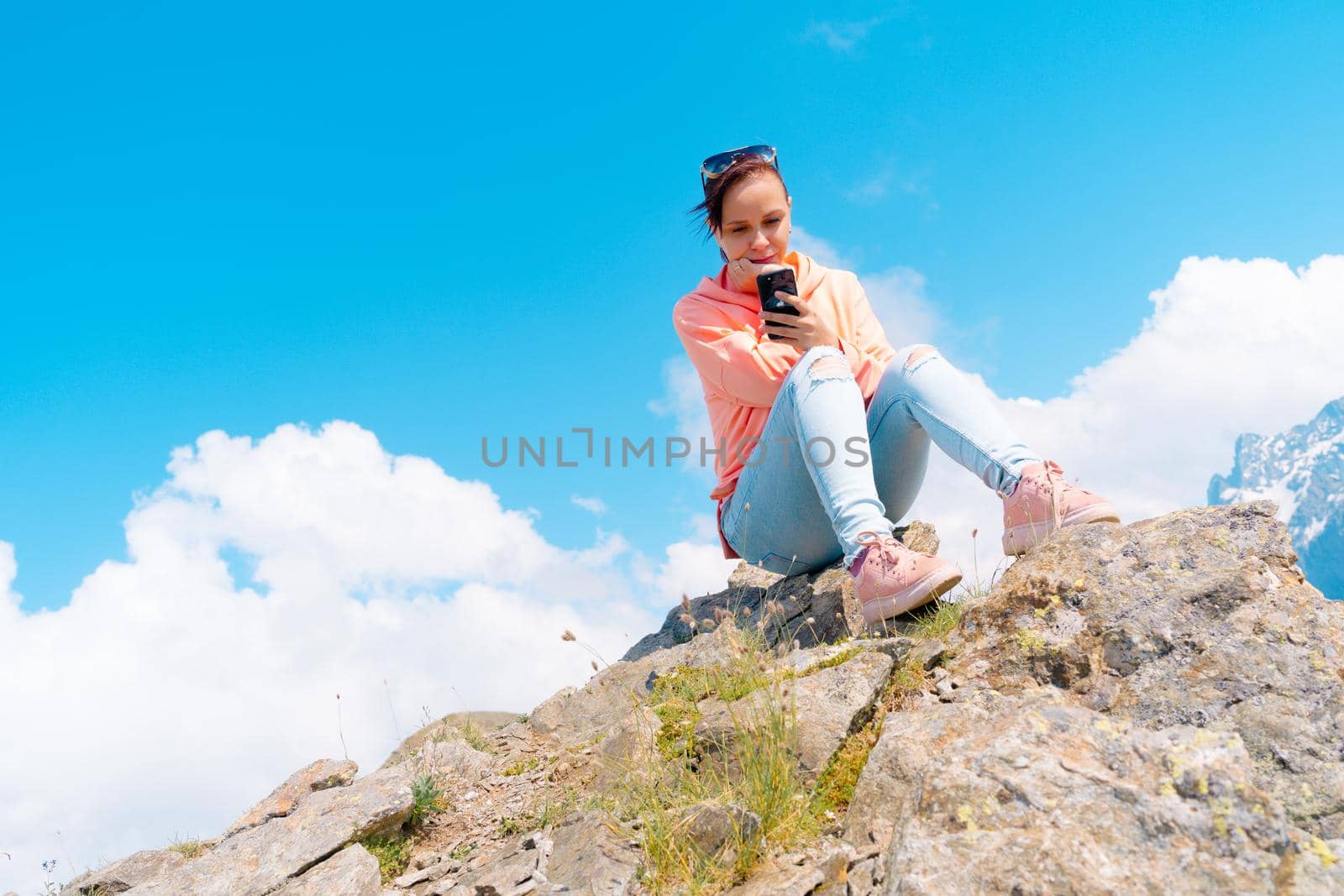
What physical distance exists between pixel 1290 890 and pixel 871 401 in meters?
3.54

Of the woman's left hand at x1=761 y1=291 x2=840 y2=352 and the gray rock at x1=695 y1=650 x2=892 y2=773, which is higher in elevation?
the woman's left hand at x1=761 y1=291 x2=840 y2=352

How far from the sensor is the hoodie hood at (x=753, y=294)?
581cm

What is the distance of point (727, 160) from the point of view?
18.5 ft

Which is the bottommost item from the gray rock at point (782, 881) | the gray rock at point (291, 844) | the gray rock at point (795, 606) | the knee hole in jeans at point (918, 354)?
the gray rock at point (782, 881)

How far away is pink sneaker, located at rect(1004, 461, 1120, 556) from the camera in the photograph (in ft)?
13.6

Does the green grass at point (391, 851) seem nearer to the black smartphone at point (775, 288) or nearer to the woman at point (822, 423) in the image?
the woman at point (822, 423)

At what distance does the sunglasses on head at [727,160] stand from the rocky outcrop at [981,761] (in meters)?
2.91

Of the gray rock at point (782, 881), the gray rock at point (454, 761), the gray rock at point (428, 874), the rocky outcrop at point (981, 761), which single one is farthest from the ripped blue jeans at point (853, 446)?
the gray rock at point (428, 874)

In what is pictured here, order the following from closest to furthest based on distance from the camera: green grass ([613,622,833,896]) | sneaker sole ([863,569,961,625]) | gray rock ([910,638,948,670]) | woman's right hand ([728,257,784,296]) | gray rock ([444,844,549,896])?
green grass ([613,622,833,896])
gray rock ([444,844,549,896])
gray rock ([910,638,948,670])
sneaker sole ([863,569,961,625])
woman's right hand ([728,257,784,296])

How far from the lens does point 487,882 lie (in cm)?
366

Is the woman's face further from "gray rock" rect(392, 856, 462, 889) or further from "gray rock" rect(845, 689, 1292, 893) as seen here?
"gray rock" rect(392, 856, 462, 889)

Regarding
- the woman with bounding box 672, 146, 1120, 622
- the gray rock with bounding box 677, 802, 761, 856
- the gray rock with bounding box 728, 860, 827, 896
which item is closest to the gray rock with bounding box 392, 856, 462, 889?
the gray rock with bounding box 677, 802, 761, 856

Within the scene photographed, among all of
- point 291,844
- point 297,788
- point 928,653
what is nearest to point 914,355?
point 928,653

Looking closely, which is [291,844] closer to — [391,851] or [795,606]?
[391,851]
